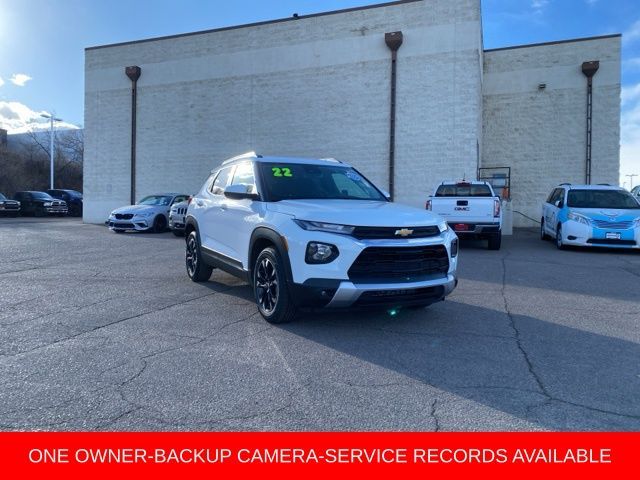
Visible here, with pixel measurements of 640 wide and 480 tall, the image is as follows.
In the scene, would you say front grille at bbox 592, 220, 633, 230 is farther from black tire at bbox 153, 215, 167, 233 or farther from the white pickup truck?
black tire at bbox 153, 215, 167, 233

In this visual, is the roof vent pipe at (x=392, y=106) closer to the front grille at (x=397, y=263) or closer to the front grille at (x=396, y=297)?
the front grille at (x=397, y=263)

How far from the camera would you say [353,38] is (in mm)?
20109

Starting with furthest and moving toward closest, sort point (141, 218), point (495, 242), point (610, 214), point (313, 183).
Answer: point (141, 218) < point (495, 242) < point (610, 214) < point (313, 183)

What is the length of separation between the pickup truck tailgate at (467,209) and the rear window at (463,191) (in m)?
0.69

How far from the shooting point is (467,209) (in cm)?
1239

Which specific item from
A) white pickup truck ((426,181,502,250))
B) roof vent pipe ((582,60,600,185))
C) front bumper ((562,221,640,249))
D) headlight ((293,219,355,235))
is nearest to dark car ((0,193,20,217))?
white pickup truck ((426,181,502,250))

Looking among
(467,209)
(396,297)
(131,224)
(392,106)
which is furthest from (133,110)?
(396,297)

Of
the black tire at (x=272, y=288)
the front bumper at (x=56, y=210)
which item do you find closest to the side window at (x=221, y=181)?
the black tire at (x=272, y=288)

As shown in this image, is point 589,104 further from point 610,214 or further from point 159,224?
point 159,224

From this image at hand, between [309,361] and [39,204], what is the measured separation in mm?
30580

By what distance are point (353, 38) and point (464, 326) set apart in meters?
17.4

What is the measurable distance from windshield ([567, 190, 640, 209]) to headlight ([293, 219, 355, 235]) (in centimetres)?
1080

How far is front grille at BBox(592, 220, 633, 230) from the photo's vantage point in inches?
476
